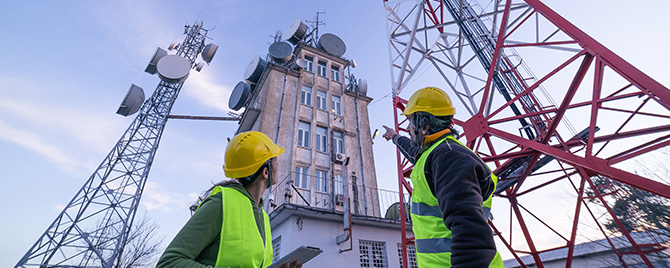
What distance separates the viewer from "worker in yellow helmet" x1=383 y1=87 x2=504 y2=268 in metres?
1.40

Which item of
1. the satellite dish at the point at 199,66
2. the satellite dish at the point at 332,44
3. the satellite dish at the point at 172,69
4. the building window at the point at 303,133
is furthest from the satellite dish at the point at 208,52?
the building window at the point at 303,133

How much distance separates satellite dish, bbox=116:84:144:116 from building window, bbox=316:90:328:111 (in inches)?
527

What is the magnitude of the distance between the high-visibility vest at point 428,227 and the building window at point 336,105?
1514cm

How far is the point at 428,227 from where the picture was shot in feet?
6.26

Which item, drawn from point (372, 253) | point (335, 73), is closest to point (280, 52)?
point (335, 73)

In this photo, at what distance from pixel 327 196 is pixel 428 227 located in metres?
11.5

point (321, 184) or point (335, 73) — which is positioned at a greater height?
point (335, 73)

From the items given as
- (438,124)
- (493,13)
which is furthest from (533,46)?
(438,124)

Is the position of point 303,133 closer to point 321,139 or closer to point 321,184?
point 321,139

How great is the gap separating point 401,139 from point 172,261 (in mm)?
2964

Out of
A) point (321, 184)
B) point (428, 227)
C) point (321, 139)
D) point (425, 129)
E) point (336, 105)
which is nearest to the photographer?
point (428, 227)

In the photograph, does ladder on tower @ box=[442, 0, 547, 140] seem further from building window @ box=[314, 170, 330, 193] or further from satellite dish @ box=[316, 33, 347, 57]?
satellite dish @ box=[316, 33, 347, 57]

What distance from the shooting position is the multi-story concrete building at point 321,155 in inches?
386

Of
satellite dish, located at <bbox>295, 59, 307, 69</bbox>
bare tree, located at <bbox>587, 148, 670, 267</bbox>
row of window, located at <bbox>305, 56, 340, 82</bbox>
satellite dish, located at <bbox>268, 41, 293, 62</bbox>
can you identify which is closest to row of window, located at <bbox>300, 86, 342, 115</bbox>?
satellite dish, located at <bbox>295, 59, 307, 69</bbox>
